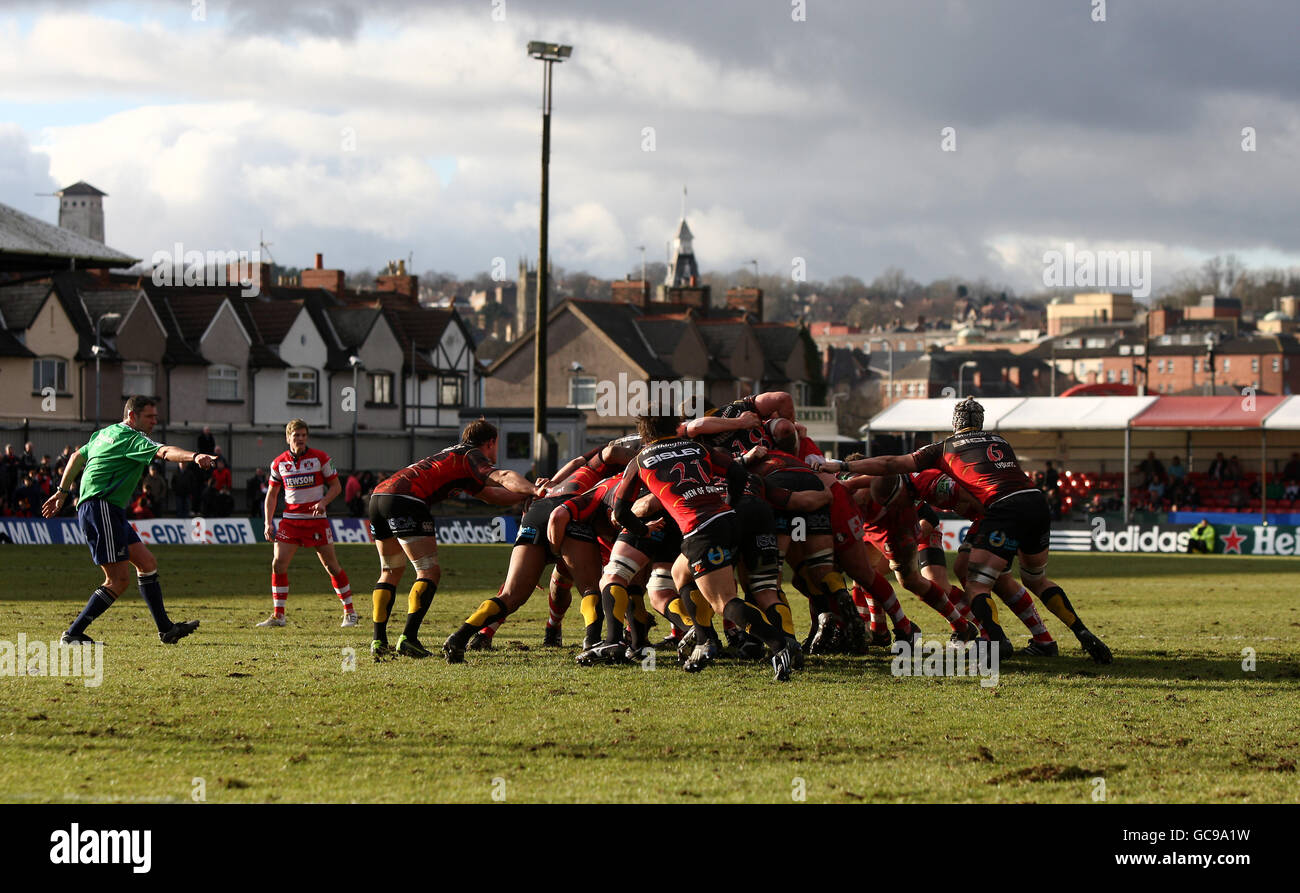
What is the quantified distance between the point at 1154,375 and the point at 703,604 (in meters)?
164

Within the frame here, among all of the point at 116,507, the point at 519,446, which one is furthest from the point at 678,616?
the point at 519,446

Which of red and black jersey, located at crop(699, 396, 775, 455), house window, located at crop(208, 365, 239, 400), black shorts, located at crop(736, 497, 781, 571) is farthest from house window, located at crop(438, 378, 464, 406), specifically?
black shorts, located at crop(736, 497, 781, 571)

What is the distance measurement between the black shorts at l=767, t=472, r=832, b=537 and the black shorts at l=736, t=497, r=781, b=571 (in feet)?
1.84

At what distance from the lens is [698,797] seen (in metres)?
7.17

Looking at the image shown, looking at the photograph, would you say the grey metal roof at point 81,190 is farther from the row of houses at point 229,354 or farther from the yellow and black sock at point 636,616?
the yellow and black sock at point 636,616

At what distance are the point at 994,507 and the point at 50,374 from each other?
159ft

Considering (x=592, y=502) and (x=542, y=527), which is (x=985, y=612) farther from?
(x=542, y=527)

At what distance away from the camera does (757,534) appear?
12.1 metres

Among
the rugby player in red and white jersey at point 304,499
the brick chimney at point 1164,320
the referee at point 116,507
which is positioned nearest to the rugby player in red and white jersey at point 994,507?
the referee at point 116,507

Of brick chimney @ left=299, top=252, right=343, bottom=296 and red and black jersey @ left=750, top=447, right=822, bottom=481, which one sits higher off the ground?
brick chimney @ left=299, top=252, right=343, bottom=296

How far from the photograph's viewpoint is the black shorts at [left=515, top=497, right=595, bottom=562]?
12273mm

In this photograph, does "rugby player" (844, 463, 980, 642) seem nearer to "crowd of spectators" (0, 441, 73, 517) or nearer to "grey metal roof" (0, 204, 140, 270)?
"grey metal roof" (0, 204, 140, 270)

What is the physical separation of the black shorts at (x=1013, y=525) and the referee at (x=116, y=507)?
22.8 feet
